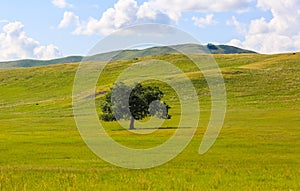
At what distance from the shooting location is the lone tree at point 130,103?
9225 cm

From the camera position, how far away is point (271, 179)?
23.3m

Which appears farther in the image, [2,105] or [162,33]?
[2,105]

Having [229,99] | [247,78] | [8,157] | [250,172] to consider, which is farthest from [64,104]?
[250,172]

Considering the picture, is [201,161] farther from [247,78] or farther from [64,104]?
[247,78]

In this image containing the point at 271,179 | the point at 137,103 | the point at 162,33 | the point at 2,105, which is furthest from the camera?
the point at 2,105

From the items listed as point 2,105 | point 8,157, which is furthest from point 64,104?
point 8,157

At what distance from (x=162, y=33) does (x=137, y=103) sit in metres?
57.5

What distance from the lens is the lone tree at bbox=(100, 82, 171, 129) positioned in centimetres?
9225

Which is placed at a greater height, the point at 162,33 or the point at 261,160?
the point at 162,33

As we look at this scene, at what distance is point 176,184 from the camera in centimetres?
2088

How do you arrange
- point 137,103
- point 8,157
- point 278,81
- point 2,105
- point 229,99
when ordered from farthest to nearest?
point 2,105 < point 278,81 < point 229,99 < point 137,103 < point 8,157

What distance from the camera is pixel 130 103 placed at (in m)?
92.5

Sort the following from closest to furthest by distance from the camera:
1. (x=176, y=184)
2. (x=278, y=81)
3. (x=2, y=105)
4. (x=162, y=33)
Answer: (x=176, y=184), (x=162, y=33), (x=278, y=81), (x=2, y=105)

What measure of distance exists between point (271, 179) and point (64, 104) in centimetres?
14940
